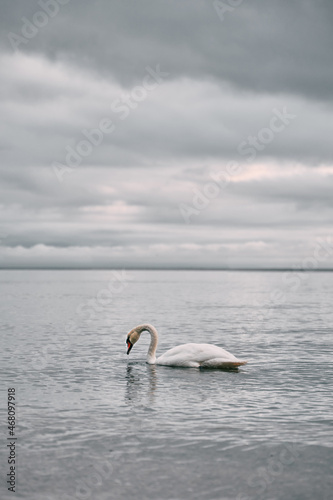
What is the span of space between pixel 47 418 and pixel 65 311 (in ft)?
136

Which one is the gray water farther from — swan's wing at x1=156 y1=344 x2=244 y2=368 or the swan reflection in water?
swan's wing at x1=156 y1=344 x2=244 y2=368

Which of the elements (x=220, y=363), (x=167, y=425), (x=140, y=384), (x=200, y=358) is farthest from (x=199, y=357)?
(x=167, y=425)

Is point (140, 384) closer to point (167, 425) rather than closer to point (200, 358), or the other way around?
point (200, 358)

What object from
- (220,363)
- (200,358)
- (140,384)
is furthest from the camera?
(200,358)

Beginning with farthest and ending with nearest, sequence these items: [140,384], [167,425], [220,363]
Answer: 1. [220,363]
2. [140,384]
3. [167,425]

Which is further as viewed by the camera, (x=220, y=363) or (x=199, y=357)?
(x=199, y=357)

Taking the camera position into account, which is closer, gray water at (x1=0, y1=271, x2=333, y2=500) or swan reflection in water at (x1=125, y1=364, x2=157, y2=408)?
gray water at (x1=0, y1=271, x2=333, y2=500)

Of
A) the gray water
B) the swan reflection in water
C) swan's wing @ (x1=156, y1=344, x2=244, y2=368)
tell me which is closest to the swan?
swan's wing @ (x1=156, y1=344, x2=244, y2=368)

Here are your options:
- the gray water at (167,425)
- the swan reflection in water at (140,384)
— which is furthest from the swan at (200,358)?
the swan reflection in water at (140,384)

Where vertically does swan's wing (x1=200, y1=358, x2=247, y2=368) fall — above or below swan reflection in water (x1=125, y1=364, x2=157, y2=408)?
above

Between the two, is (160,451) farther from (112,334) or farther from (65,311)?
(65,311)

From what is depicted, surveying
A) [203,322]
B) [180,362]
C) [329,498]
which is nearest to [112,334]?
[203,322]

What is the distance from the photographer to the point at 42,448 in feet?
41.4

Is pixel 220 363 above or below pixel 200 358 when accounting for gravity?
below
